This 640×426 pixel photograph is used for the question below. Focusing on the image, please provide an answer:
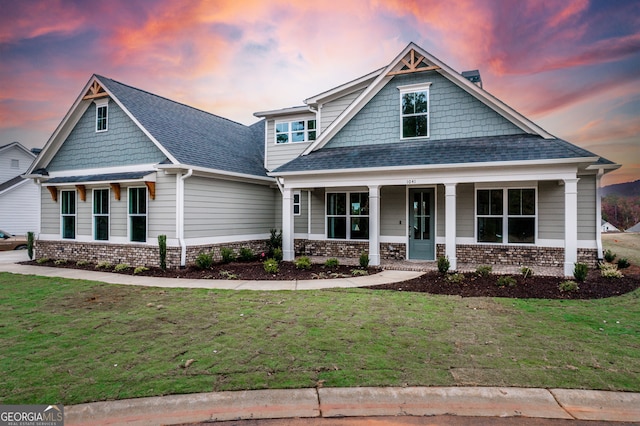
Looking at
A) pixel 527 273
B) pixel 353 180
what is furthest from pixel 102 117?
pixel 527 273

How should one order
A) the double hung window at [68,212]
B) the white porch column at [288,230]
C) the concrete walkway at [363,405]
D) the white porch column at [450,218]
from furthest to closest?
the double hung window at [68,212], the white porch column at [288,230], the white porch column at [450,218], the concrete walkway at [363,405]

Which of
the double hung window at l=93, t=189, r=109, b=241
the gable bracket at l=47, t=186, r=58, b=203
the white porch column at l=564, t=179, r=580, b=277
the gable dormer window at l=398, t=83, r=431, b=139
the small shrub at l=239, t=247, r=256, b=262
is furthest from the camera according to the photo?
the gable bracket at l=47, t=186, r=58, b=203

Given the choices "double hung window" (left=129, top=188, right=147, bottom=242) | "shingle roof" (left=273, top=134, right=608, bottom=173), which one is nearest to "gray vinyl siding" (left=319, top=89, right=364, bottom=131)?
"shingle roof" (left=273, top=134, right=608, bottom=173)

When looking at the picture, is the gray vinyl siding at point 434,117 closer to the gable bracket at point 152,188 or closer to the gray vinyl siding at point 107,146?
the gable bracket at point 152,188

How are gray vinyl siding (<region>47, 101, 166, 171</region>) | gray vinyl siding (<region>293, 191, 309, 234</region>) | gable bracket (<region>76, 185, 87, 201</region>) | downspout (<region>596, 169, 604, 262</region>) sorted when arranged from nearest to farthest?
downspout (<region>596, 169, 604, 262</region>), gray vinyl siding (<region>47, 101, 166, 171</region>), gable bracket (<region>76, 185, 87, 201</region>), gray vinyl siding (<region>293, 191, 309, 234</region>)

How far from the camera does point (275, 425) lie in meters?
3.16

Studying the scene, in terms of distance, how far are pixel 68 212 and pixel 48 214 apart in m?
1.20

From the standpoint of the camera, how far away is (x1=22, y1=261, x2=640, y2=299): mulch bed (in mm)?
8164

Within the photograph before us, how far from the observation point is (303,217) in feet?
49.3

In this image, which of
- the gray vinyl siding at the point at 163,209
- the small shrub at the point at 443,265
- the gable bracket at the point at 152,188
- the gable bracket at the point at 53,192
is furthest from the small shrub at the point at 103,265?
the small shrub at the point at 443,265

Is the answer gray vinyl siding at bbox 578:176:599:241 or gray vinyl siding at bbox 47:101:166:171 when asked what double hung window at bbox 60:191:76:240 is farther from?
gray vinyl siding at bbox 578:176:599:241

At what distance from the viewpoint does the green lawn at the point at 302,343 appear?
386 cm

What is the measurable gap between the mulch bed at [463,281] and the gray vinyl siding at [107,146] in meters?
4.08

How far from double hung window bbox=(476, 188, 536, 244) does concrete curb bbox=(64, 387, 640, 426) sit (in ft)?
29.0
